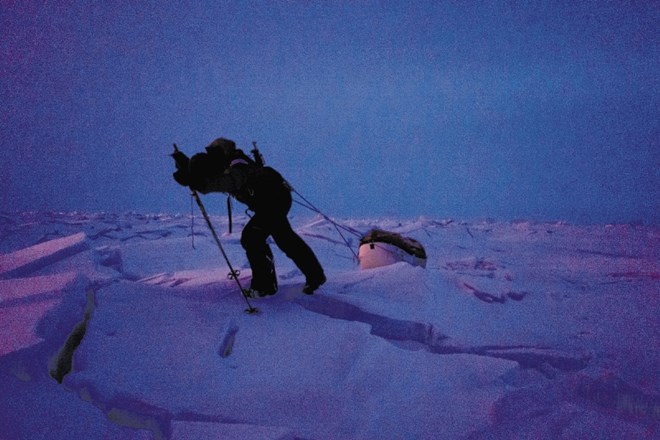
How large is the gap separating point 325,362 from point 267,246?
4.25 ft

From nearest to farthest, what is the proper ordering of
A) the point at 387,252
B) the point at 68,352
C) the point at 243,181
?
the point at 68,352, the point at 243,181, the point at 387,252

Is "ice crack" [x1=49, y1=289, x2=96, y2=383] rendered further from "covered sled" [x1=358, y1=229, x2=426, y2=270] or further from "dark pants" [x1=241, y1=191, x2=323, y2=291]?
"covered sled" [x1=358, y1=229, x2=426, y2=270]

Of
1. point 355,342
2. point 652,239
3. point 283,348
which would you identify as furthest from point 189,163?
point 652,239

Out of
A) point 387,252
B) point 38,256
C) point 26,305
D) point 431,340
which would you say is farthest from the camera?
point 387,252

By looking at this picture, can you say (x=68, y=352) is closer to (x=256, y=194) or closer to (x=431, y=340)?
(x=256, y=194)

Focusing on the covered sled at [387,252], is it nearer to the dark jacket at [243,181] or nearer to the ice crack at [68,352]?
the dark jacket at [243,181]

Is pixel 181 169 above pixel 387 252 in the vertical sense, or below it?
above

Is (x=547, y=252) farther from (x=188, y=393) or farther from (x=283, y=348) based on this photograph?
(x=188, y=393)

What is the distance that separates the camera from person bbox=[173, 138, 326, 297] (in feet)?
9.75

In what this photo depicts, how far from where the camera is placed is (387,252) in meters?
4.86

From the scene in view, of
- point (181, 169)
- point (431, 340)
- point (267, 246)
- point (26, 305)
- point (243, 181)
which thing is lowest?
point (431, 340)

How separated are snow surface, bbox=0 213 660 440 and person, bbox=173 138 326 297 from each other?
26cm

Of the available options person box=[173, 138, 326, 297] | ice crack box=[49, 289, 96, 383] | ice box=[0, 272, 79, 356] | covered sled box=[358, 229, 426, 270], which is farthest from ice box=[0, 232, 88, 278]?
covered sled box=[358, 229, 426, 270]

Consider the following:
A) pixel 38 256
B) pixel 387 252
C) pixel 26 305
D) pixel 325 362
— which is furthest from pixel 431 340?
pixel 38 256
